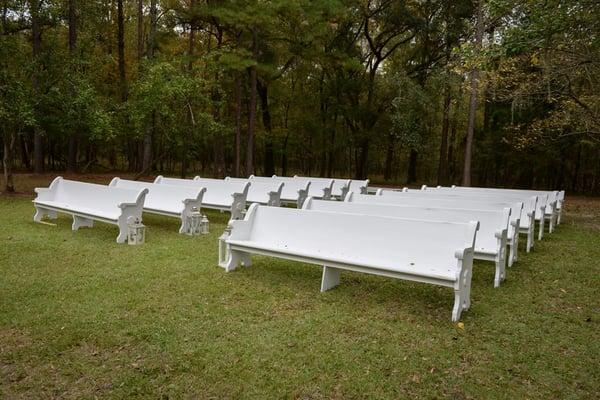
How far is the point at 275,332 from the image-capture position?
3473mm

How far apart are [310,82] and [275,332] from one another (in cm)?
2367

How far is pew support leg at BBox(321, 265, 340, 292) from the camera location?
14.9ft

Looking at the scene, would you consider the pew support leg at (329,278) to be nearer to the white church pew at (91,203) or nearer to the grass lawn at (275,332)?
the grass lawn at (275,332)

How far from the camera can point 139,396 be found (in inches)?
101

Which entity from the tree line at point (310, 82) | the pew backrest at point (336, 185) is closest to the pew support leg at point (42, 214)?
the tree line at point (310, 82)

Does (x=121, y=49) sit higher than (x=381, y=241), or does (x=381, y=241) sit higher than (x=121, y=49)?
(x=121, y=49)

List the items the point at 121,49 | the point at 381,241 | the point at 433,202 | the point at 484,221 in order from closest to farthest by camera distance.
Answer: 1. the point at 381,241
2. the point at 484,221
3. the point at 433,202
4. the point at 121,49

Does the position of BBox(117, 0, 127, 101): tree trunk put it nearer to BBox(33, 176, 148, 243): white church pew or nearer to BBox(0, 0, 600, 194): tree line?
BBox(0, 0, 600, 194): tree line

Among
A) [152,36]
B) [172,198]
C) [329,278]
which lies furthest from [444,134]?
[329,278]

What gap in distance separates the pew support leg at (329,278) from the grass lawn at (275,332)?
0.34 feet

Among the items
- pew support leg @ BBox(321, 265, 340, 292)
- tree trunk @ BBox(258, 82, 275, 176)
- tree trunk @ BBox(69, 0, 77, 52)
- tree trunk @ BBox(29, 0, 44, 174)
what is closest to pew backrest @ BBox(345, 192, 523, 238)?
pew support leg @ BBox(321, 265, 340, 292)

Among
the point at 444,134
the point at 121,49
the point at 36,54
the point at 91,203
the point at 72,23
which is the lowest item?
the point at 91,203

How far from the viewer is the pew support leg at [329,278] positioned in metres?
4.55

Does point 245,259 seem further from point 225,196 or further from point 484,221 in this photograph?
point 225,196
